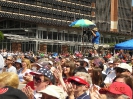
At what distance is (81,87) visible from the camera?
4715mm

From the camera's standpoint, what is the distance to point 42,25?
56562mm

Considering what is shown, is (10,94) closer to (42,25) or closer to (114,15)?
(42,25)

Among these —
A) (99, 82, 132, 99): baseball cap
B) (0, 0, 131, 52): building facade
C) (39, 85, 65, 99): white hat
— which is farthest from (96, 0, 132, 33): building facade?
(99, 82, 132, 99): baseball cap

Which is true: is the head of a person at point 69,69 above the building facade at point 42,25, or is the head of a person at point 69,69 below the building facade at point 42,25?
above

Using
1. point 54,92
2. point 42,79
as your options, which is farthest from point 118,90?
point 42,79

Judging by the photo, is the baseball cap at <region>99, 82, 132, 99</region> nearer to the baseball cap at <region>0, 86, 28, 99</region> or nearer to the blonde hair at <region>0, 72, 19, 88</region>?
the baseball cap at <region>0, 86, 28, 99</region>

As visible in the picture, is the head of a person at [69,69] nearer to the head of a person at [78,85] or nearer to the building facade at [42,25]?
the head of a person at [78,85]

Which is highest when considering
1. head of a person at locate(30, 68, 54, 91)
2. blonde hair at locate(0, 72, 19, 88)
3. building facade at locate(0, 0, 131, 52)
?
blonde hair at locate(0, 72, 19, 88)

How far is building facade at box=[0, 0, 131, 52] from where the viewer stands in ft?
171

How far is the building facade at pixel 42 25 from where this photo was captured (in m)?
52.2

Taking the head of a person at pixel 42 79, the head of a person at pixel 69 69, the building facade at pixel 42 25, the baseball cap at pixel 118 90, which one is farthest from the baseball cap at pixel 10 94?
the building facade at pixel 42 25

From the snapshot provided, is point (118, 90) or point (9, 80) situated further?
point (9, 80)

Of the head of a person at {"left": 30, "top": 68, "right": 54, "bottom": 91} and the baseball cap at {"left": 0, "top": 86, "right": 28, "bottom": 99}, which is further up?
the baseball cap at {"left": 0, "top": 86, "right": 28, "bottom": 99}

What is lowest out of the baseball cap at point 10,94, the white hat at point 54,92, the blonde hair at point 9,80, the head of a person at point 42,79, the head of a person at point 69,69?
the head of a person at point 69,69
